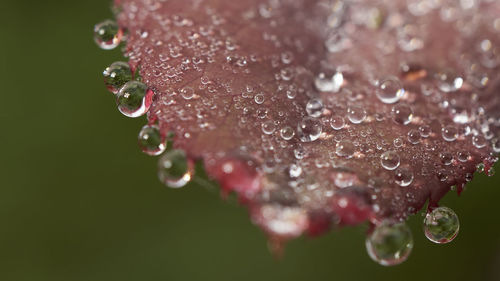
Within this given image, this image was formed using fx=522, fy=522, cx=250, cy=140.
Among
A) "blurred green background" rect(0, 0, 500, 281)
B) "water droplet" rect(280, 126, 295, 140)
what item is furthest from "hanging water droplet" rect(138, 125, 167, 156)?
"blurred green background" rect(0, 0, 500, 281)

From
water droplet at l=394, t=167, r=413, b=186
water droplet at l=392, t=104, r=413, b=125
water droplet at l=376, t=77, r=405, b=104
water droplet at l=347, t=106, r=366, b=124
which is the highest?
water droplet at l=376, t=77, r=405, b=104

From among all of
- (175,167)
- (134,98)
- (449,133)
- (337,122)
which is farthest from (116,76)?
(449,133)

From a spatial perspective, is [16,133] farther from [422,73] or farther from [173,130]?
[422,73]

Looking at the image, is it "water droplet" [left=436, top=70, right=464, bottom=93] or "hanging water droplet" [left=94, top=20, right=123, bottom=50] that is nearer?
"water droplet" [left=436, top=70, right=464, bottom=93]

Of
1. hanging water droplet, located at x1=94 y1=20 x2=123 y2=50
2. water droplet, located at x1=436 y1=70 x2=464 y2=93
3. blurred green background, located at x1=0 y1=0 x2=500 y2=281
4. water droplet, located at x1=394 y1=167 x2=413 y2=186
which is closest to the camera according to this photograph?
water droplet, located at x1=394 y1=167 x2=413 y2=186

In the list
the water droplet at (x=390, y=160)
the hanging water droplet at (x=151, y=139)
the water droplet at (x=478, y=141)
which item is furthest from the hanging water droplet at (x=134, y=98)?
the water droplet at (x=478, y=141)

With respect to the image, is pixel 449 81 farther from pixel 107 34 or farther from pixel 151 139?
pixel 107 34

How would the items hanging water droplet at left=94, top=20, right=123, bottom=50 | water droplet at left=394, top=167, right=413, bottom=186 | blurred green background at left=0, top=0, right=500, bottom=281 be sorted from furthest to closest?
blurred green background at left=0, top=0, right=500, bottom=281 < hanging water droplet at left=94, top=20, right=123, bottom=50 < water droplet at left=394, top=167, right=413, bottom=186

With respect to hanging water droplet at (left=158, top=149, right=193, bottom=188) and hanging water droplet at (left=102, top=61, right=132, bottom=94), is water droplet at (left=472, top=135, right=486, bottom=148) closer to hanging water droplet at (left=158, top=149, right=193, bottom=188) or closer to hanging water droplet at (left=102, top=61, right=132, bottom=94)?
hanging water droplet at (left=158, top=149, right=193, bottom=188)
